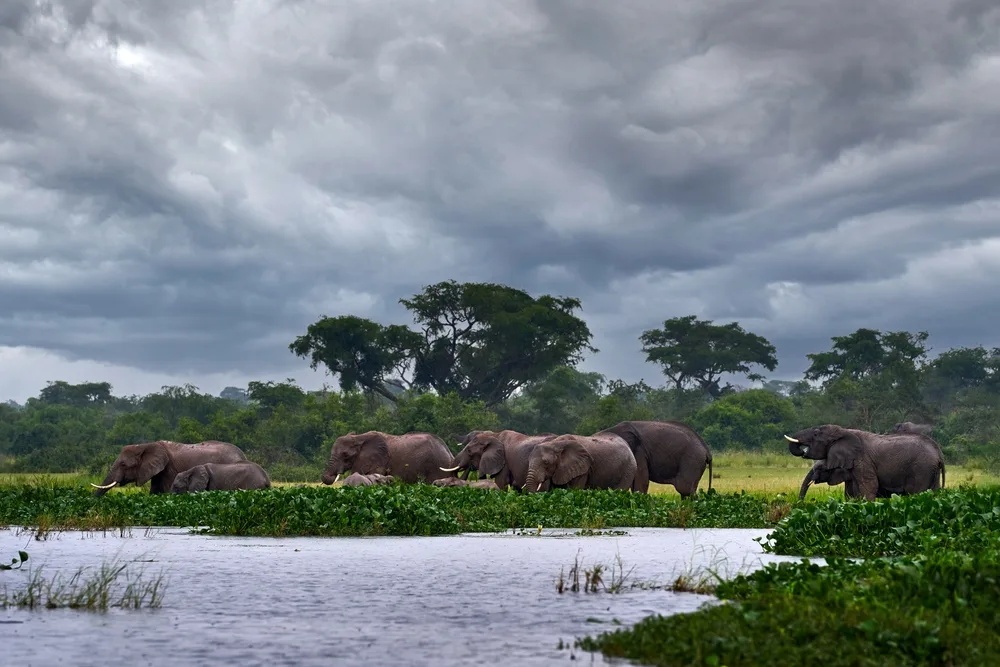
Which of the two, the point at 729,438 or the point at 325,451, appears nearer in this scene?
the point at 325,451

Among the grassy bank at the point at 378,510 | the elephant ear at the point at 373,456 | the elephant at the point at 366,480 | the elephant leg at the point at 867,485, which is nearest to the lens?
the grassy bank at the point at 378,510

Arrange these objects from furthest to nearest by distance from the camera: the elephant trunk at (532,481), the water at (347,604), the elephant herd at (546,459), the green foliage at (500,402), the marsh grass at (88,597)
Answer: the green foliage at (500,402)
the elephant herd at (546,459)
the elephant trunk at (532,481)
the marsh grass at (88,597)
the water at (347,604)

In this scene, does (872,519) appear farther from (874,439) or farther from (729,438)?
(729,438)

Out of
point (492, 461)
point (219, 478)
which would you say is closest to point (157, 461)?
point (219, 478)

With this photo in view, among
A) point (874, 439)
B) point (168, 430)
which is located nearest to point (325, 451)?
point (168, 430)

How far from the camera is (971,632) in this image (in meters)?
8.09

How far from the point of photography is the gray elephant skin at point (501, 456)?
31.9m

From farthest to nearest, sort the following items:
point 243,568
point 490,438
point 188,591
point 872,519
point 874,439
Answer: point 490,438 < point 874,439 < point 872,519 < point 243,568 < point 188,591

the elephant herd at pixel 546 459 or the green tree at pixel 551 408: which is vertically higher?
the green tree at pixel 551 408

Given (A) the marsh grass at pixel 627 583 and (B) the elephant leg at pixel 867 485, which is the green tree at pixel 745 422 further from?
(A) the marsh grass at pixel 627 583

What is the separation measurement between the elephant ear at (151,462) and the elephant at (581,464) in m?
10.9

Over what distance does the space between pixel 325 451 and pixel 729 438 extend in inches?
1053

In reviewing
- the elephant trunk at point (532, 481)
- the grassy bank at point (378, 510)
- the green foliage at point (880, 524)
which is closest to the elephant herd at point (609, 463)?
the elephant trunk at point (532, 481)

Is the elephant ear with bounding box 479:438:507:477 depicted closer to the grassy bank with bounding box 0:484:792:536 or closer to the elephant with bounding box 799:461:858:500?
the grassy bank with bounding box 0:484:792:536
